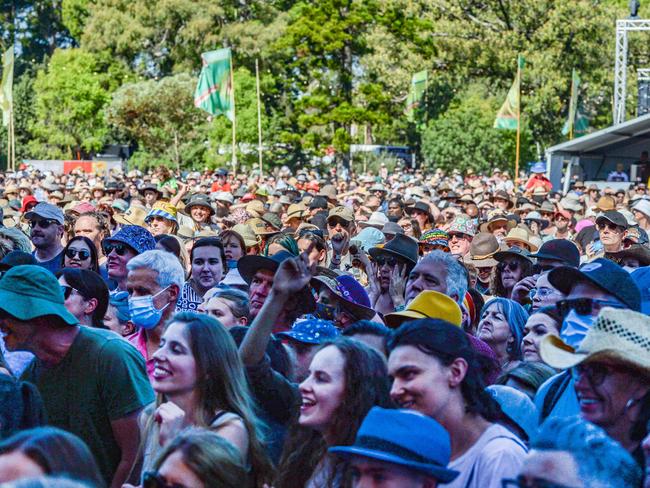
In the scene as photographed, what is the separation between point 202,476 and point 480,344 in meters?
2.58

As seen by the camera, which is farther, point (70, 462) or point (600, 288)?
point (600, 288)

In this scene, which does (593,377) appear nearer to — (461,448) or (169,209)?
(461,448)

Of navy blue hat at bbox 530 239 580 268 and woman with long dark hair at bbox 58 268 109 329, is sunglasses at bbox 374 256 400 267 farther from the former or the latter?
woman with long dark hair at bbox 58 268 109 329

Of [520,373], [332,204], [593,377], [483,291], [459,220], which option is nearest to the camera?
[593,377]

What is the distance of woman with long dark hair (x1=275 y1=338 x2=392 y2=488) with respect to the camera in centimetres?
431

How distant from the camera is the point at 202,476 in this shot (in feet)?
11.4

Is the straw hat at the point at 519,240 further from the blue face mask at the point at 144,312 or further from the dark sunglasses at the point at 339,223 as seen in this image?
the blue face mask at the point at 144,312

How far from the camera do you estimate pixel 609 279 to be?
16.0 ft

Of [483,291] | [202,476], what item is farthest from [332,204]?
[202,476]

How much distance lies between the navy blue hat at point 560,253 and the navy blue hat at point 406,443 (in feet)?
17.1

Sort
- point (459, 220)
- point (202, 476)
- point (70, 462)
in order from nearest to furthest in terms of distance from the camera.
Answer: point (70, 462) < point (202, 476) < point (459, 220)

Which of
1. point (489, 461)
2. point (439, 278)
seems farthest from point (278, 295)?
point (439, 278)

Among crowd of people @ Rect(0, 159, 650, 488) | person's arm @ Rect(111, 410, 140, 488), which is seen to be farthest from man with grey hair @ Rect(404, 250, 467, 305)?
person's arm @ Rect(111, 410, 140, 488)

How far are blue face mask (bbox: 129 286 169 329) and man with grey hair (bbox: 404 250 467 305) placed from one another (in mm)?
1498
